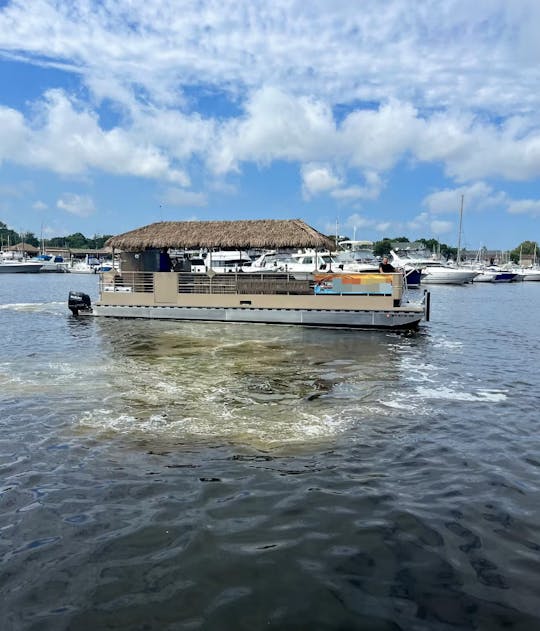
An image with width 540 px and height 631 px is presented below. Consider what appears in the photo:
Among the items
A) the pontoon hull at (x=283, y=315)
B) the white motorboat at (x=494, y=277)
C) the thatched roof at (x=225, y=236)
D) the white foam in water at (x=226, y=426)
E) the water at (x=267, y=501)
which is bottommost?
the water at (x=267, y=501)

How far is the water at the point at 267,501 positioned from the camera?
13.9 feet

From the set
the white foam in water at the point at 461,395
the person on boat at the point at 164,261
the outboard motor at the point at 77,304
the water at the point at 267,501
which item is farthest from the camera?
the outboard motor at the point at 77,304

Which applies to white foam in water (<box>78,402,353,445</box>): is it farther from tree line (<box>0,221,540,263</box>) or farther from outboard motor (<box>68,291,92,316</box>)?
tree line (<box>0,221,540,263</box>)

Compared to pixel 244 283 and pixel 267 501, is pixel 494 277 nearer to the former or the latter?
pixel 244 283

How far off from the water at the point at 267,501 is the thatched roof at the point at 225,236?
41.5ft

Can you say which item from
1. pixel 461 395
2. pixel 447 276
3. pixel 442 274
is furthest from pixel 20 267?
pixel 461 395

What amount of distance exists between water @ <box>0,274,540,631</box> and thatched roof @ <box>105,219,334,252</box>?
12.6 m

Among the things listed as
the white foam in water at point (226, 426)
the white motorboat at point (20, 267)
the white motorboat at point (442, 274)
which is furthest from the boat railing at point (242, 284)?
the white motorboat at point (20, 267)

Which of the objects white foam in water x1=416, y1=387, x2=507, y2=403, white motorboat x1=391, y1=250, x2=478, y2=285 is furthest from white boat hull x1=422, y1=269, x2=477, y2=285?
white foam in water x1=416, y1=387, x2=507, y2=403

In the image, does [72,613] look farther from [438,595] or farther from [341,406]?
[341,406]

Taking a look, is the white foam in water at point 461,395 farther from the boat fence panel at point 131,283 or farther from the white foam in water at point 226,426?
the boat fence panel at point 131,283

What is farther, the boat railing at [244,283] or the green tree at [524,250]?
the green tree at [524,250]

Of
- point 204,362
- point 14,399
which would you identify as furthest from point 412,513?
point 204,362

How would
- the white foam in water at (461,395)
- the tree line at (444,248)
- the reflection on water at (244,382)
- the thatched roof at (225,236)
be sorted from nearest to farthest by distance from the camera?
the reflection on water at (244,382)
the white foam in water at (461,395)
the thatched roof at (225,236)
the tree line at (444,248)
